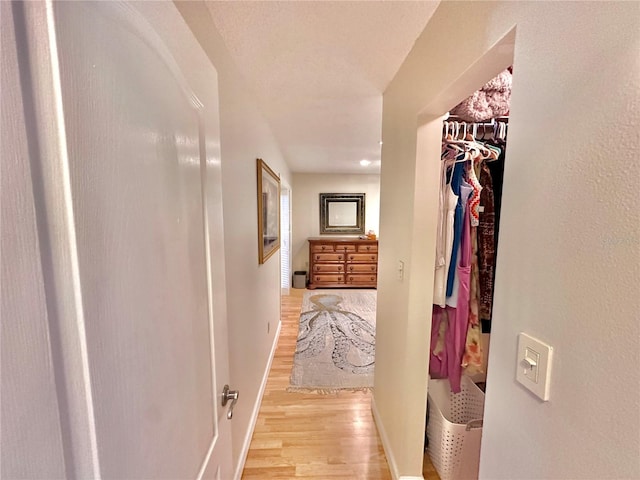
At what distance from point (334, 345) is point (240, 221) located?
1.97 meters

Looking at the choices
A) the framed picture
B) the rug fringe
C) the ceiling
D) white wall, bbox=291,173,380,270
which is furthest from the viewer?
white wall, bbox=291,173,380,270

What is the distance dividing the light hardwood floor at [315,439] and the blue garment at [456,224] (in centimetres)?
112

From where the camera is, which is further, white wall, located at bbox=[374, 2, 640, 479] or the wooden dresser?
the wooden dresser

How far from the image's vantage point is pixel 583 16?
0.48 metres

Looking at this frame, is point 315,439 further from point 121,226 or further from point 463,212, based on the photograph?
point 121,226

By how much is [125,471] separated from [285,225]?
415cm

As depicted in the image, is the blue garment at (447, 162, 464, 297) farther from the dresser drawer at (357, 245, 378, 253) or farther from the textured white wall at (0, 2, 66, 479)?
the dresser drawer at (357, 245, 378, 253)

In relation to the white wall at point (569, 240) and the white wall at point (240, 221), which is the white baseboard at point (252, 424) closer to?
the white wall at point (240, 221)

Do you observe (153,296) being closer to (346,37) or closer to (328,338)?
(346,37)

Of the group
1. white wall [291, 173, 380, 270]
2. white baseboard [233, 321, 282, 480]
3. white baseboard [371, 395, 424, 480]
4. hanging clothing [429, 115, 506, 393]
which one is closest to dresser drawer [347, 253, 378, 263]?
white wall [291, 173, 380, 270]

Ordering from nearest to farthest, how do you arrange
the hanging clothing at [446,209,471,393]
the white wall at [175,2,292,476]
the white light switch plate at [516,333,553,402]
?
the white light switch plate at [516,333,553,402] → the white wall at [175,2,292,476] → the hanging clothing at [446,209,471,393]

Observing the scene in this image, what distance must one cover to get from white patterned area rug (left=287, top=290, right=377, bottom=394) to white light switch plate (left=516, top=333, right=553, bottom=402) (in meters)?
1.87

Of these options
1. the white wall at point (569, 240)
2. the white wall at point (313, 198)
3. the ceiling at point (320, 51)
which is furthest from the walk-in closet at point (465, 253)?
the white wall at point (313, 198)

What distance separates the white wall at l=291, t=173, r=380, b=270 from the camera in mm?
5094
